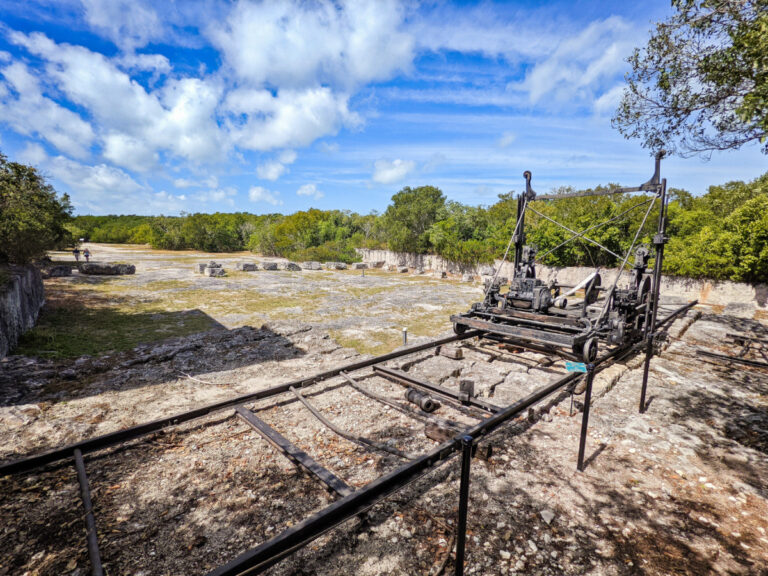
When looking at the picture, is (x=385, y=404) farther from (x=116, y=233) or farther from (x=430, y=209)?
(x=116, y=233)

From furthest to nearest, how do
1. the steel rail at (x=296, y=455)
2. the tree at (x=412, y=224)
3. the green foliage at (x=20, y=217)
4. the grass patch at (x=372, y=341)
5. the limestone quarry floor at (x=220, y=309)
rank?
1. the tree at (x=412, y=224)
2. the green foliage at (x=20, y=217)
3. the limestone quarry floor at (x=220, y=309)
4. the grass patch at (x=372, y=341)
5. the steel rail at (x=296, y=455)

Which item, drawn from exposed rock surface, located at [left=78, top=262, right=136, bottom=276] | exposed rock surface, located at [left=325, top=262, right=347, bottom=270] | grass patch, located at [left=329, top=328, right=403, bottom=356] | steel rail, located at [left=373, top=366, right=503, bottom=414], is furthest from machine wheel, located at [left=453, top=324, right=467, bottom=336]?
exposed rock surface, located at [left=78, top=262, right=136, bottom=276]

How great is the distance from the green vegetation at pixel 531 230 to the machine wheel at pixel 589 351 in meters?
2.21

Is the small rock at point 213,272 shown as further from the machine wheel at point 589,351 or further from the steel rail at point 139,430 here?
the machine wheel at point 589,351

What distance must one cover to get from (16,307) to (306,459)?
10107 millimetres

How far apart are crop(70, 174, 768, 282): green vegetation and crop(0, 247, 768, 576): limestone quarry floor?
371 cm

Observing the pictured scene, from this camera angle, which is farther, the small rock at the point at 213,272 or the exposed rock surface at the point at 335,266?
the exposed rock surface at the point at 335,266

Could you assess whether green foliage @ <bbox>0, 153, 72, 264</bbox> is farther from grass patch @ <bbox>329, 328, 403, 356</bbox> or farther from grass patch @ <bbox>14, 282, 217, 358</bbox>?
grass patch @ <bbox>329, 328, 403, 356</bbox>

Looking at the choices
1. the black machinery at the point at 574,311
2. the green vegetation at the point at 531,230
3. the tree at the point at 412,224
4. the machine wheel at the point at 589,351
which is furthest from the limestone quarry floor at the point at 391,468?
the tree at the point at 412,224

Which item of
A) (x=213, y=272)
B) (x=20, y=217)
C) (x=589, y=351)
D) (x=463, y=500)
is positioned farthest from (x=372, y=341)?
(x=213, y=272)

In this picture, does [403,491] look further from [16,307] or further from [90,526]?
[16,307]

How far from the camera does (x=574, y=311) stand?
7.96 metres

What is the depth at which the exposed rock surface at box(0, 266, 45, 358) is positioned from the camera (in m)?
7.77

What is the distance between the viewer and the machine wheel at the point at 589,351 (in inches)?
244
